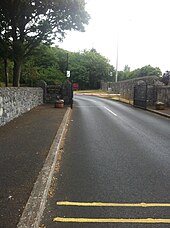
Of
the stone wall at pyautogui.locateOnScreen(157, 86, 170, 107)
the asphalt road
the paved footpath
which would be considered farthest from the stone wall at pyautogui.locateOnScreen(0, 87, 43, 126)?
the stone wall at pyautogui.locateOnScreen(157, 86, 170, 107)

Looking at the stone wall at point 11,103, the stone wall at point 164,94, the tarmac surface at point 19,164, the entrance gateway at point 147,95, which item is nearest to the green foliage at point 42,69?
the entrance gateway at point 147,95

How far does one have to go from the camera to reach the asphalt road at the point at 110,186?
13.5 ft

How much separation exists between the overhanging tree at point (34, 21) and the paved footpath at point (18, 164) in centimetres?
1433

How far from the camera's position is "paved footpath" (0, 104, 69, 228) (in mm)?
4077

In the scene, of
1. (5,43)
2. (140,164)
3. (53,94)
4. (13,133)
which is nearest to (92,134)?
(13,133)

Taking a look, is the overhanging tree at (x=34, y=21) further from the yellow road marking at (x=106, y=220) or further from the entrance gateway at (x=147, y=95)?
the yellow road marking at (x=106, y=220)

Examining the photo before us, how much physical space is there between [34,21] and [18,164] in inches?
843

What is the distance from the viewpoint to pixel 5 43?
23.5 meters

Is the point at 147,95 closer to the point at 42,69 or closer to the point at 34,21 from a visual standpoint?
the point at 34,21

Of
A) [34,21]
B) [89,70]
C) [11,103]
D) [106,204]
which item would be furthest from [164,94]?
[89,70]

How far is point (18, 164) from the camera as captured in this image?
6262mm

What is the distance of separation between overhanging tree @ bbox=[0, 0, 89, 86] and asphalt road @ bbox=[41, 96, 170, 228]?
16.3 meters

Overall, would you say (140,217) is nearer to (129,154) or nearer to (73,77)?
(129,154)

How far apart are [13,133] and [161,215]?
7061mm
